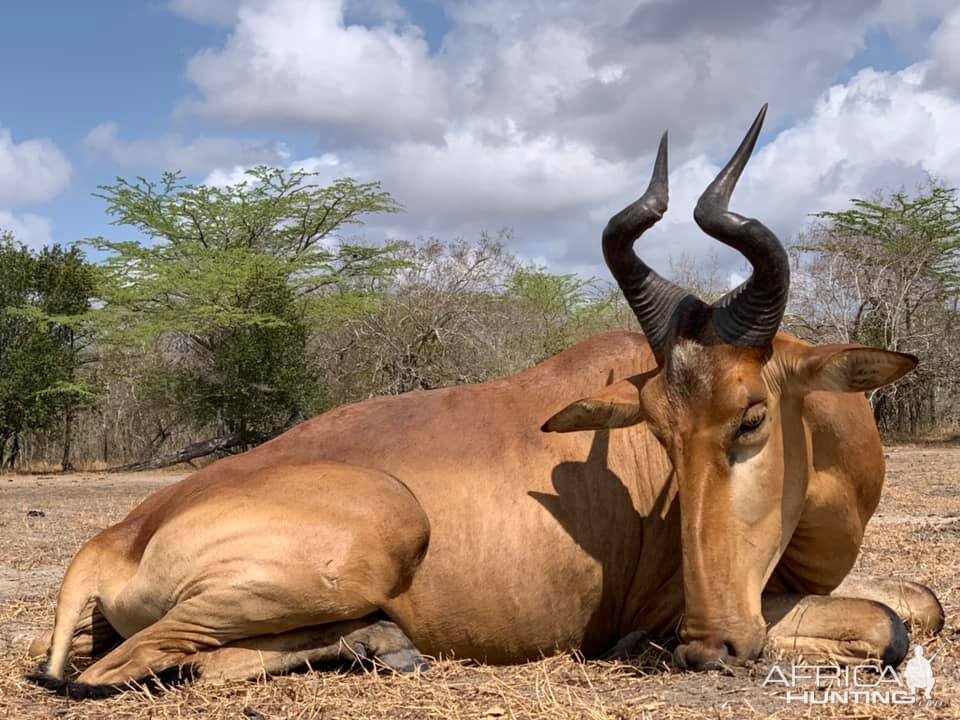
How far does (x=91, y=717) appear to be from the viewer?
4.42 metres

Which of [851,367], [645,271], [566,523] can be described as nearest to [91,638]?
[566,523]

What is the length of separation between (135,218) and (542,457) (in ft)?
102

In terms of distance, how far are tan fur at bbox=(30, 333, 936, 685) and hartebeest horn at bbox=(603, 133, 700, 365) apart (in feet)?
0.88

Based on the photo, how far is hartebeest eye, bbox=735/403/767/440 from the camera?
14.8 ft

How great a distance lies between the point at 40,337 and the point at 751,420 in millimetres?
30203

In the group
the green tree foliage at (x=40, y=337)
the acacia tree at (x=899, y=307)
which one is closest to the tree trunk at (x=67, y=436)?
the green tree foliage at (x=40, y=337)

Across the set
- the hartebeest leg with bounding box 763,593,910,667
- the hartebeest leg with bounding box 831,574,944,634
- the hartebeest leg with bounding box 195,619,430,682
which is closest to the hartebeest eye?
the hartebeest leg with bounding box 763,593,910,667

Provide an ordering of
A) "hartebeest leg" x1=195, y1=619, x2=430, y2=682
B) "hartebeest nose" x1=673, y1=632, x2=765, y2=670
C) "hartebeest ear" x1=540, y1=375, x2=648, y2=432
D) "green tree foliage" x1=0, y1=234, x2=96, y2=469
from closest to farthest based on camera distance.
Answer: "hartebeest nose" x1=673, y1=632, x2=765, y2=670, "hartebeest leg" x1=195, y1=619, x2=430, y2=682, "hartebeest ear" x1=540, y1=375, x2=648, y2=432, "green tree foliage" x1=0, y1=234, x2=96, y2=469

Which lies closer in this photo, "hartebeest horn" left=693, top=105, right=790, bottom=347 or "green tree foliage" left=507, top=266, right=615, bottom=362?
"hartebeest horn" left=693, top=105, right=790, bottom=347

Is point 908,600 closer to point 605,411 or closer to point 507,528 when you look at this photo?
point 605,411

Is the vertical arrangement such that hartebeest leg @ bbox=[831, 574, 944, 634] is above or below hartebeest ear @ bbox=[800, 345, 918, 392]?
below

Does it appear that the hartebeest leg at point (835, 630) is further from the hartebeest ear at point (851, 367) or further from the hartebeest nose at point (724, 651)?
the hartebeest ear at point (851, 367)

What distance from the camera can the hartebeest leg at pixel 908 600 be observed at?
5461 millimetres

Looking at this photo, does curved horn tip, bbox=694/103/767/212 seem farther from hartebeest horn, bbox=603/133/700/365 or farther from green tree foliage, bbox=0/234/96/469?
green tree foliage, bbox=0/234/96/469
